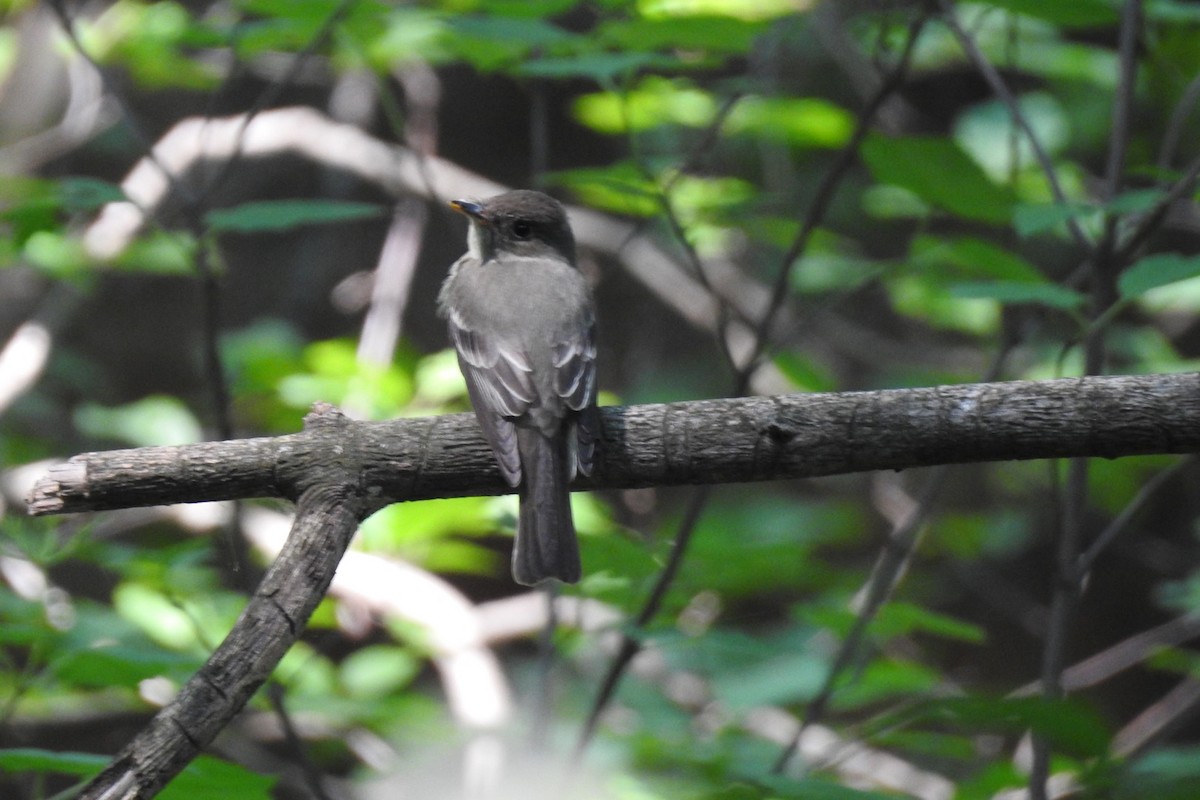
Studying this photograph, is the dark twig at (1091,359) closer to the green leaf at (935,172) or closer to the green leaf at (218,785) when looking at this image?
the green leaf at (935,172)

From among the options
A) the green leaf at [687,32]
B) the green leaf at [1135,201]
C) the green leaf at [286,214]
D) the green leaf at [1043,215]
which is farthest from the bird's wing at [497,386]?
the green leaf at [1135,201]

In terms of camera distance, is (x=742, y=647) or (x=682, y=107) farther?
(x=682, y=107)

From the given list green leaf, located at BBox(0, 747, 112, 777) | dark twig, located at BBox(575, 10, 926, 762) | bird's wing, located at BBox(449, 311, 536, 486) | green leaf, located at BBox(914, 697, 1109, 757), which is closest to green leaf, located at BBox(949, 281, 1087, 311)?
dark twig, located at BBox(575, 10, 926, 762)

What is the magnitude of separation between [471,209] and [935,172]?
180 centimetres

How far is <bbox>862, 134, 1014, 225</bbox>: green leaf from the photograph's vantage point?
342cm

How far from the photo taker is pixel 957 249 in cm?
374

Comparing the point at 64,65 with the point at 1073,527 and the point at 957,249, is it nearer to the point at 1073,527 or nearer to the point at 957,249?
the point at 957,249

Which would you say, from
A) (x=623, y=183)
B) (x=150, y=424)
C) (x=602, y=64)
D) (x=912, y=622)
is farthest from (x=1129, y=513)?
(x=150, y=424)

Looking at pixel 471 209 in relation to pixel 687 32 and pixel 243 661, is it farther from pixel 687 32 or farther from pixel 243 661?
pixel 243 661

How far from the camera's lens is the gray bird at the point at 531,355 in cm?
300

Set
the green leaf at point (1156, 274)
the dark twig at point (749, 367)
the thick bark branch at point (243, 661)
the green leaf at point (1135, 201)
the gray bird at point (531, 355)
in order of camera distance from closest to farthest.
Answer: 1. the thick bark branch at point (243, 661)
2. the green leaf at point (1156, 274)
3. the gray bird at point (531, 355)
4. the green leaf at point (1135, 201)
5. the dark twig at point (749, 367)

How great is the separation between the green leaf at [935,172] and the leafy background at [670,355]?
0.01 metres

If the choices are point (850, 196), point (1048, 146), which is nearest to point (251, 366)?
point (1048, 146)

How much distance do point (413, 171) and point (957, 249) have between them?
383 cm
